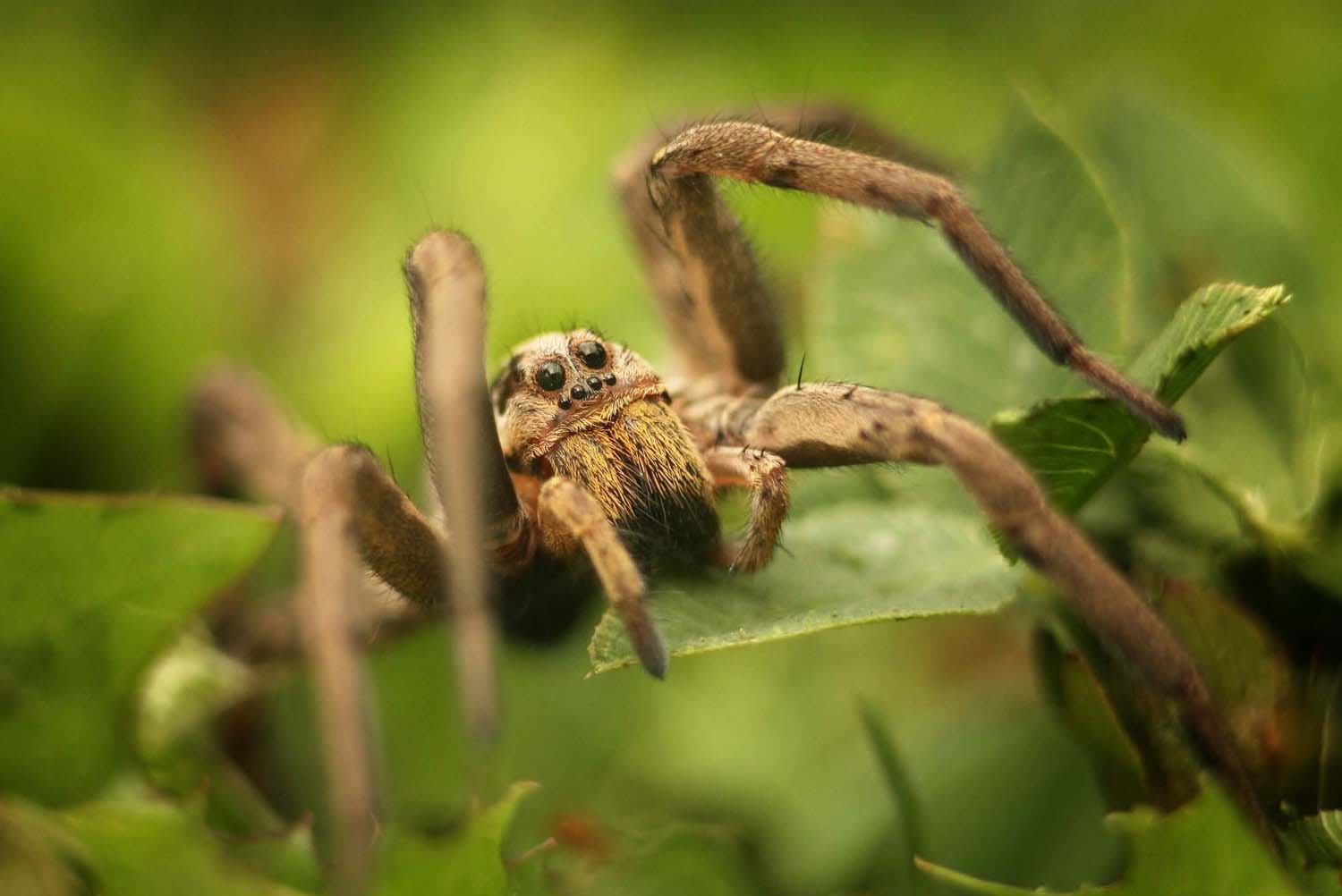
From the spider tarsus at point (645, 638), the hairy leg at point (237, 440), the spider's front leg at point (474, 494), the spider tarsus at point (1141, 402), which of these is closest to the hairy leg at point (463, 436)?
the spider's front leg at point (474, 494)

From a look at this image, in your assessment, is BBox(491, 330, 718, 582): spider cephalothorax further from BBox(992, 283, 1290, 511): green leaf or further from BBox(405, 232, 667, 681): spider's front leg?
BBox(992, 283, 1290, 511): green leaf

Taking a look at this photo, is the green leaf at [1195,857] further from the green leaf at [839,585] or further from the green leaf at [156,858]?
the green leaf at [156,858]

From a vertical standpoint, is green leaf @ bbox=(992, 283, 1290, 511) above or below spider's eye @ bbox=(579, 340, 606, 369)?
above

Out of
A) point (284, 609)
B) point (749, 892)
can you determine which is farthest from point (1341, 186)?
point (284, 609)

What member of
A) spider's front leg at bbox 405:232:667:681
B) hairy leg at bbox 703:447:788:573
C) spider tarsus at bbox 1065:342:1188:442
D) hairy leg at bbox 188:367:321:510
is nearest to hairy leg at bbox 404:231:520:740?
spider's front leg at bbox 405:232:667:681

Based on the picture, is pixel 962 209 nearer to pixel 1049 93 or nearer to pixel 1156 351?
pixel 1156 351

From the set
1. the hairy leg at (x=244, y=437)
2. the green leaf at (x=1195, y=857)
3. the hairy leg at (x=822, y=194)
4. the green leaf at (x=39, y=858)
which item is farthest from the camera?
the hairy leg at (x=244, y=437)
